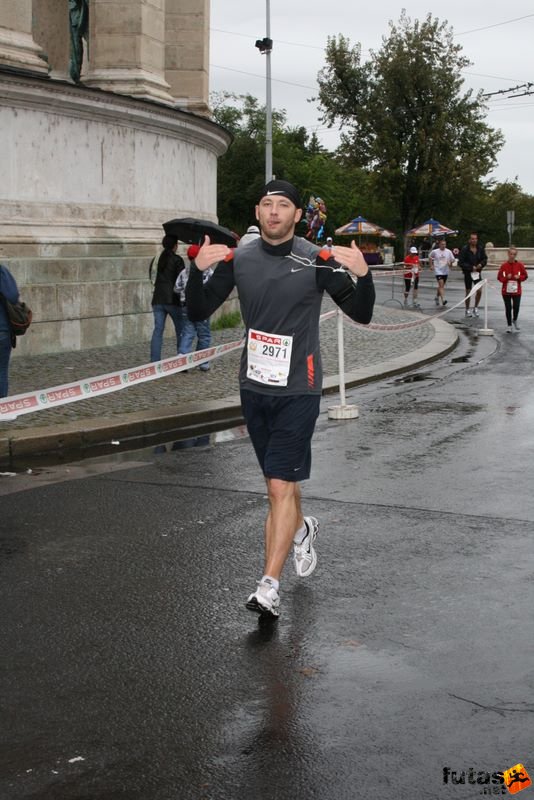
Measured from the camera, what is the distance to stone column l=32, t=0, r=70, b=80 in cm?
2303

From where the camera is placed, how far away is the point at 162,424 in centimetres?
1173

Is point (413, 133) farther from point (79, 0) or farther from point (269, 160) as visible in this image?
point (79, 0)

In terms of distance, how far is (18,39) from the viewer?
17.0 meters

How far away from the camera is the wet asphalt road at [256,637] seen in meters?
4.10

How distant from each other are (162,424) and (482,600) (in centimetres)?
611

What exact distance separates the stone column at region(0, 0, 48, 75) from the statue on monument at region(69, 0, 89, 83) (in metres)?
3.29

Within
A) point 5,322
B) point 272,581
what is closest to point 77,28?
point 5,322

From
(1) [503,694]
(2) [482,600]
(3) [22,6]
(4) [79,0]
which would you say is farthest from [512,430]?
(4) [79,0]

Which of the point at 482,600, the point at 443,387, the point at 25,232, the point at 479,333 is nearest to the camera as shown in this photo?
the point at 482,600

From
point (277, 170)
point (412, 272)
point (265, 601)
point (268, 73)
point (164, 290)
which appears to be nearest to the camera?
point (265, 601)

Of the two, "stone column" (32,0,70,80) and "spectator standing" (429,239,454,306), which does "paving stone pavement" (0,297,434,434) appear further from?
"spectator standing" (429,239,454,306)

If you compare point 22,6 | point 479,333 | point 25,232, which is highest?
point 22,6

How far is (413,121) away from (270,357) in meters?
75.1

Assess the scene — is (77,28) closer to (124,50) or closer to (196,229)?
(124,50)
